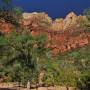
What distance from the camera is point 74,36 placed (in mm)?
92875

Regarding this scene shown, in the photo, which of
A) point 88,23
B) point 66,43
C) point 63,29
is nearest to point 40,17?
point 63,29

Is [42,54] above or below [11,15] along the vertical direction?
above

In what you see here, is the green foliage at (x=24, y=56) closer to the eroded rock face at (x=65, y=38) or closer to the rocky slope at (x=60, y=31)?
the rocky slope at (x=60, y=31)

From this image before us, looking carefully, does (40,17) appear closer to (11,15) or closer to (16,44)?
(16,44)

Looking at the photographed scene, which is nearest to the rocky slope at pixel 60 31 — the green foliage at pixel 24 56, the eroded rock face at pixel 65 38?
the eroded rock face at pixel 65 38

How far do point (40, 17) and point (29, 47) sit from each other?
214 ft

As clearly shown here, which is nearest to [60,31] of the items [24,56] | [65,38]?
[65,38]

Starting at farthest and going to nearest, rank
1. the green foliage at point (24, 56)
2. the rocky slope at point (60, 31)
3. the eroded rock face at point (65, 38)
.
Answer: the eroded rock face at point (65, 38), the rocky slope at point (60, 31), the green foliage at point (24, 56)

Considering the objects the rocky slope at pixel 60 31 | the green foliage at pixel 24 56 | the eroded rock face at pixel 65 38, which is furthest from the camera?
the eroded rock face at pixel 65 38

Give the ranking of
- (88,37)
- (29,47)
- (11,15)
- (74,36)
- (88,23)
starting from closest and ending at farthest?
(11,15) → (88,23) → (29,47) → (88,37) → (74,36)

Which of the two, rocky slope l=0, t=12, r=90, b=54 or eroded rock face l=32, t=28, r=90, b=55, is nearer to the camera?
rocky slope l=0, t=12, r=90, b=54

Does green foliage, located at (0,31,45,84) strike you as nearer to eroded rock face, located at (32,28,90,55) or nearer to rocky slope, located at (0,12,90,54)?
rocky slope, located at (0,12,90,54)

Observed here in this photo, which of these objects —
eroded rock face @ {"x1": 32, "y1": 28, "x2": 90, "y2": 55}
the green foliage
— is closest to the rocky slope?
eroded rock face @ {"x1": 32, "y1": 28, "x2": 90, "y2": 55}

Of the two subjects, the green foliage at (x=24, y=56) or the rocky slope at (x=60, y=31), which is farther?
the rocky slope at (x=60, y=31)
